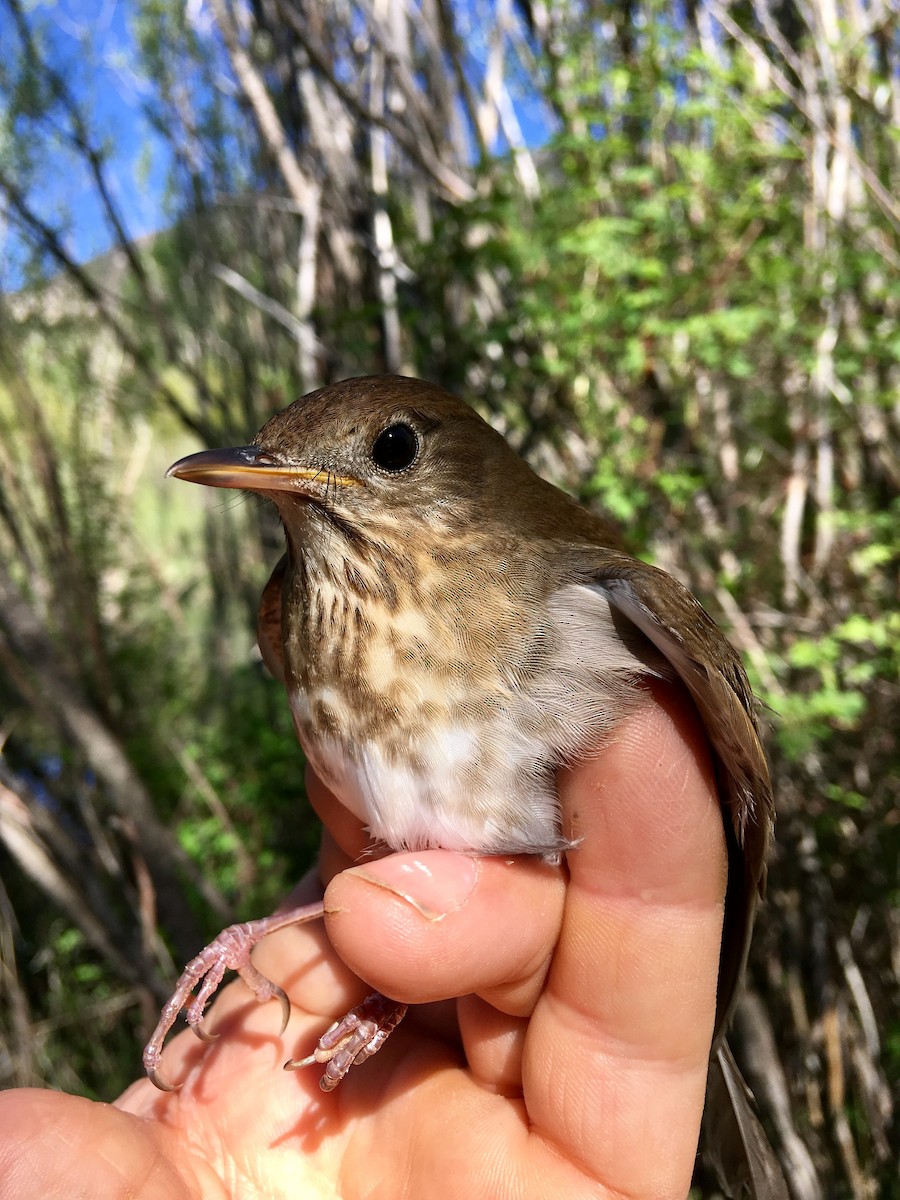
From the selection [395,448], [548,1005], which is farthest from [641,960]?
[395,448]

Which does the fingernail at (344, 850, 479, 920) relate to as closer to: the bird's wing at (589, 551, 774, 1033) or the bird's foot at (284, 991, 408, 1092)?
the bird's foot at (284, 991, 408, 1092)

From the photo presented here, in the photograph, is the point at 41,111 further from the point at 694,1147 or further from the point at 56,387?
the point at 694,1147

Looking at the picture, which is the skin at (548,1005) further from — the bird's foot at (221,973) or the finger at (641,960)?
the bird's foot at (221,973)

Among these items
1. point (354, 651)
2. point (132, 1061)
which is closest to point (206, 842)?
point (132, 1061)

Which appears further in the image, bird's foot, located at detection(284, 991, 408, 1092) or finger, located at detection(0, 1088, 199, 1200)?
bird's foot, located at detection(284, 991, 408, 1092)

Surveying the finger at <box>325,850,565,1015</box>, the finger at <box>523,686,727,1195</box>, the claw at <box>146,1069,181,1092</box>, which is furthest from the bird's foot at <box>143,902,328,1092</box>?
the finger at <box>523,686,727,1195</box>

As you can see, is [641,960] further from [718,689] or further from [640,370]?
[640,370]
